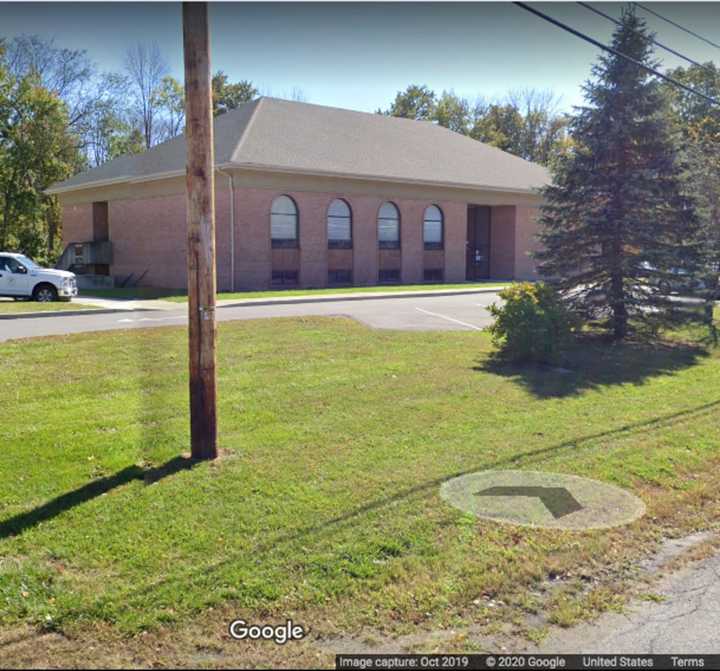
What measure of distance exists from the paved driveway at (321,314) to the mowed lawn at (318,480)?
143 inches

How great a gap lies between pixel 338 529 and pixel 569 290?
1049 centimetres

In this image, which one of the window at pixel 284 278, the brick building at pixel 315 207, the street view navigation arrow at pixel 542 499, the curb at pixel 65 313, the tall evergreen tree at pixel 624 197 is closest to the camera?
the street view navigation arrow at pixel 542 499

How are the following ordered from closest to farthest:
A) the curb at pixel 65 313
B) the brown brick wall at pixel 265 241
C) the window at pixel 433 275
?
the curb at pixel 65 313, the brown brick wall at pixel 265 241, the window at pixel 433 275

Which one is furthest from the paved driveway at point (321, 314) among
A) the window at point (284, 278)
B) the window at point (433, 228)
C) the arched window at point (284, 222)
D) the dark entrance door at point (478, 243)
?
the dark entrance door at point (478, 243)

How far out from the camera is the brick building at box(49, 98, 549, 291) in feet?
90.4

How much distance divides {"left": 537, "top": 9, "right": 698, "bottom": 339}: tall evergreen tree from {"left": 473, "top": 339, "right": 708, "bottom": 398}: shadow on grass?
765 mm

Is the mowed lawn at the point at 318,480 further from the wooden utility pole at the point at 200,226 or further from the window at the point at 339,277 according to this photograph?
the window at the point at 339,277

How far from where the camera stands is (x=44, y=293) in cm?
2272

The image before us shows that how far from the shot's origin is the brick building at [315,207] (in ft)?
90.4

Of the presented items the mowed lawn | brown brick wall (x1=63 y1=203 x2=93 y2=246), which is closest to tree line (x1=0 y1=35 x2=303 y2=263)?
brown brick wall (x1=63 y1=203 x2=93 y2=246)

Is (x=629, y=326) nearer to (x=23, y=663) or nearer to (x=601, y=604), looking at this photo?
(x=601, y=604)

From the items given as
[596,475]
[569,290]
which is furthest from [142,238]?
[596,475]

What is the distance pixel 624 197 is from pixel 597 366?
359cm

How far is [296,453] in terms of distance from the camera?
675 centimetres
